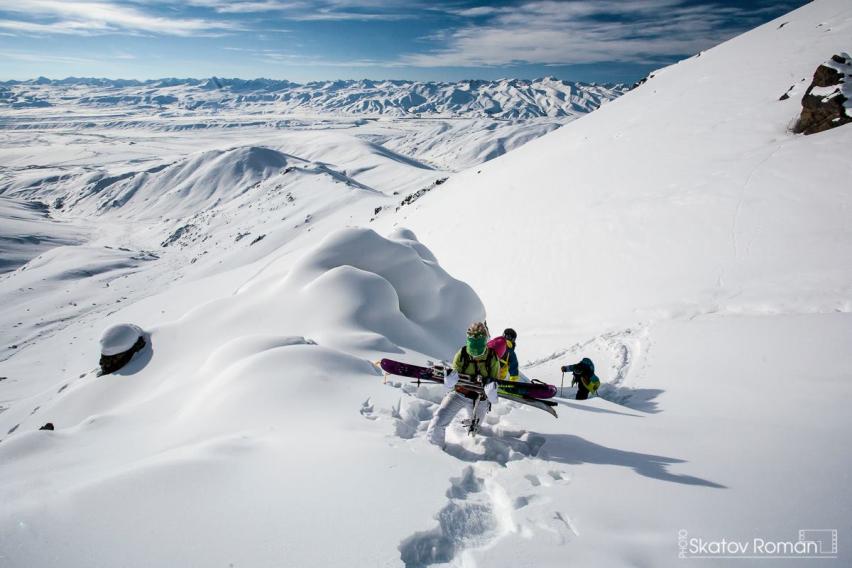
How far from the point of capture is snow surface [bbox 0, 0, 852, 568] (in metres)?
4.23

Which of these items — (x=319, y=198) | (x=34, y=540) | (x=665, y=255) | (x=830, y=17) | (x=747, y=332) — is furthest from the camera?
(x=319, y=198)

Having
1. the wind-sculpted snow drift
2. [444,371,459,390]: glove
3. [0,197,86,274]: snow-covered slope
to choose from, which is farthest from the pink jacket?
[0,197,86,274]: snow-covered slope

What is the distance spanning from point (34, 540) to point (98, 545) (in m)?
0.56

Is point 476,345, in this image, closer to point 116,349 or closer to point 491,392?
point 491,392

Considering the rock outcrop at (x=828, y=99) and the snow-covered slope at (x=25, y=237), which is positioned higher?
the rock outcrop at (x=828, y=99)

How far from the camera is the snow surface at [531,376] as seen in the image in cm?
423

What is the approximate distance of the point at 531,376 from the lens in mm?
13344

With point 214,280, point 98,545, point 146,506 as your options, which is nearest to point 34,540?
point 98,545

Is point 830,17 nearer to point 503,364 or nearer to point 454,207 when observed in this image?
point 454,207

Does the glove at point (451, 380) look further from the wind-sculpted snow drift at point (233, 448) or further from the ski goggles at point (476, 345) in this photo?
the wind-sculpted snow drift at point (233, 448)

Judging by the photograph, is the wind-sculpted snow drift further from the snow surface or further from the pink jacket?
the pink jacket

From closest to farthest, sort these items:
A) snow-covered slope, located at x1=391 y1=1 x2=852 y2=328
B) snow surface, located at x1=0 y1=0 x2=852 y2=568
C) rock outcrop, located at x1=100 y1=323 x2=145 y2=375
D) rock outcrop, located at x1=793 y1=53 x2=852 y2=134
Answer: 1. snow surface, located at x1=0 y1=0 x2=852 y2=568
2. snow-covered slope, located at x1=391 y1=1 x2=852 y2=328
3. rock outcrop, located at x1=100 y1=323 x2=145 y2=375
4. rock outcrop, located at x1=793 y1=53 x2=852 y2=134

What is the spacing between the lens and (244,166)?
114688 millimetres

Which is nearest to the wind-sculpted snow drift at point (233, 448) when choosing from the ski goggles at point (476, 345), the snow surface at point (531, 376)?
the snow surface at point (531, 376)
